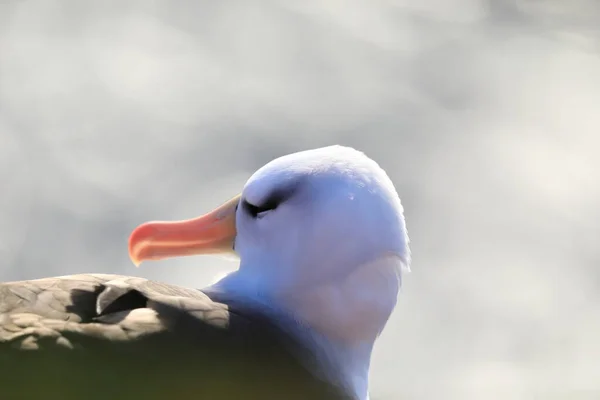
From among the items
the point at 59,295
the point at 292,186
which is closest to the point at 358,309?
the point at 292,186

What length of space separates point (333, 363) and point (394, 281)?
0.34 m

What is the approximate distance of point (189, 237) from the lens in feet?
15.9

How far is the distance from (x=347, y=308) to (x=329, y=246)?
20 centimetres

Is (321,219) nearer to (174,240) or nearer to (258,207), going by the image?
(258,207)

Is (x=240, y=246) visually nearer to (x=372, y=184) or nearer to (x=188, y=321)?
(x=372, y=184)

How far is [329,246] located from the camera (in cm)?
427

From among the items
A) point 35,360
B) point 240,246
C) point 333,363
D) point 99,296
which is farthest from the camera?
point 240,246

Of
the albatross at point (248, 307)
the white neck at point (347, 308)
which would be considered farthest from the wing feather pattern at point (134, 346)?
the white neck at point (347, 308)

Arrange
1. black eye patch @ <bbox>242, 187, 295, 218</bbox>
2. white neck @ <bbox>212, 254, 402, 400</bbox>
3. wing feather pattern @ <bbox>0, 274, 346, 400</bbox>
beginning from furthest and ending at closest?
black eye patch @ <bbox>242, 187, 295, 218</bbox> → white neck @ <bbox>212, 254, 402, 400</bbox> → wing feather pattern @ <bbox>0, 274, 346, 400</bbox>

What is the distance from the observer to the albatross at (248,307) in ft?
11.2

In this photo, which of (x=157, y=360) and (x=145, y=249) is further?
(x=145, y=249)

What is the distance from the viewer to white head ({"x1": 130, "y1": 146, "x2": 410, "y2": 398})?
425cm

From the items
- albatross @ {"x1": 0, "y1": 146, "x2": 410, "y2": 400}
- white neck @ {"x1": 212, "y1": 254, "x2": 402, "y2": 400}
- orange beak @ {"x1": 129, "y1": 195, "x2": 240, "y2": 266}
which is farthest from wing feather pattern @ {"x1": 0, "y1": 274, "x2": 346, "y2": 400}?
orange beak @ {"x1": 129, "y1": 195, "x2": 240, "y2": 266}

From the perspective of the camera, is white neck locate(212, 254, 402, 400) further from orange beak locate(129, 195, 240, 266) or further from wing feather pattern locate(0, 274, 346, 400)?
orange beak locate(129, 195, 240, 266)
